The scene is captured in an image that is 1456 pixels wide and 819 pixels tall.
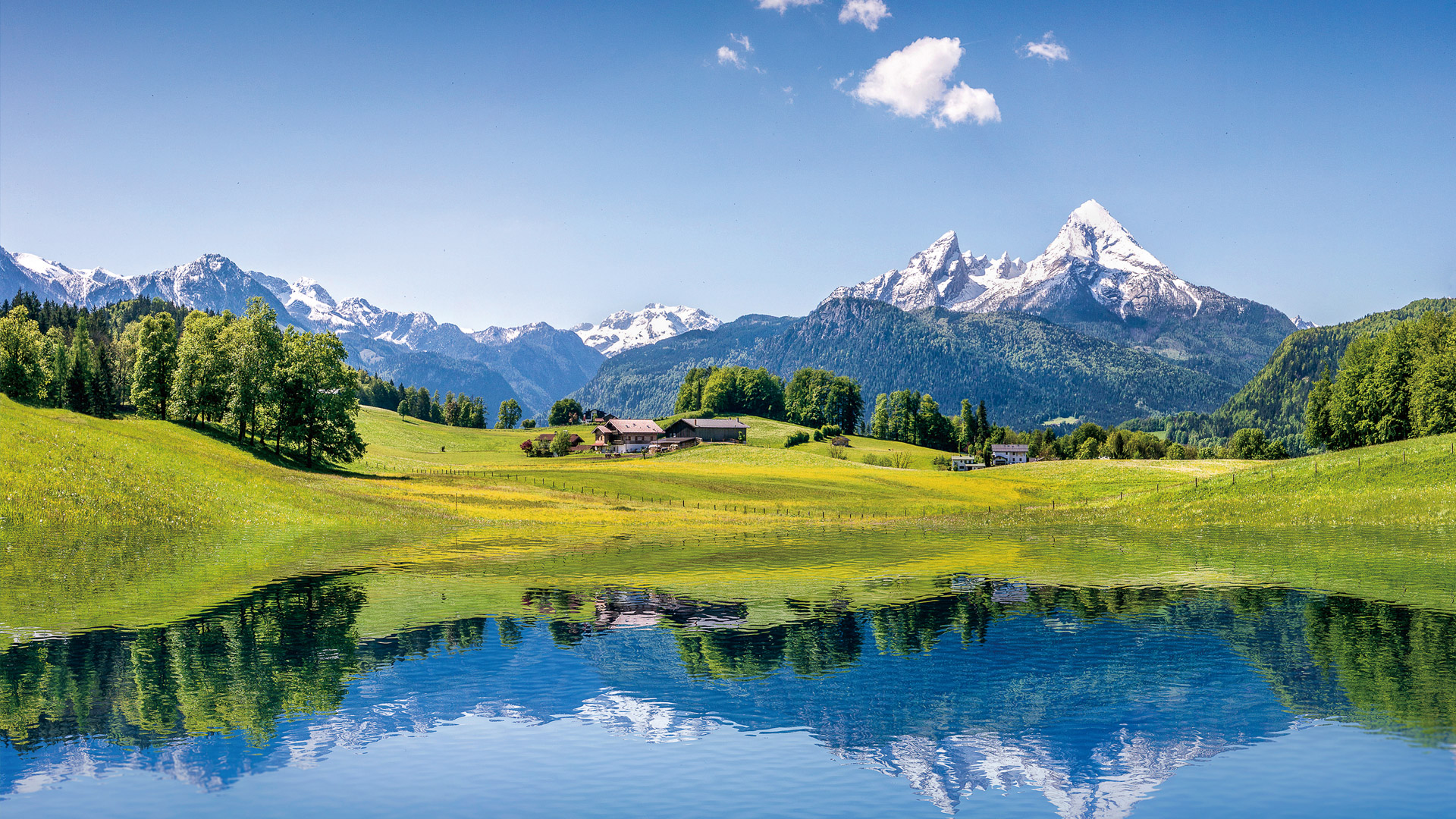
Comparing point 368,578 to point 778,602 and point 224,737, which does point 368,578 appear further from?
point 224,737

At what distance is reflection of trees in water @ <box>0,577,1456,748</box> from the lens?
2283 cm

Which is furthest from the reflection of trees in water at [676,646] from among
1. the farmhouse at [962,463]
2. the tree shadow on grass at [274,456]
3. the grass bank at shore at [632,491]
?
the farmhouse at [962,463]

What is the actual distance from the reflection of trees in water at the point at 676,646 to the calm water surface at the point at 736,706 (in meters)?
0.14

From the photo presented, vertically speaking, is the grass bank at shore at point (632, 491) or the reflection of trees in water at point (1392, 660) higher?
the grass bank at shore at point (632, 491)

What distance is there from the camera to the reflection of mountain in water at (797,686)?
20.4m

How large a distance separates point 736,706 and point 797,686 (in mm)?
2401

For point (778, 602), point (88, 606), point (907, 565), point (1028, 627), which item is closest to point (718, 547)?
point (907, 565)

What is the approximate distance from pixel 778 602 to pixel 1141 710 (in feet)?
60.0

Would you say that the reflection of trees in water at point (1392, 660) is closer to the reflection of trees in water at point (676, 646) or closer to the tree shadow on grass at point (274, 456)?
the reflection of trees in water at point (676, 646)

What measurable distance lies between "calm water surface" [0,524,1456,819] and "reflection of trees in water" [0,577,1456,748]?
14 cm

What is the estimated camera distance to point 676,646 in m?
30.7

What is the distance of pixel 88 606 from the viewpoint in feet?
113

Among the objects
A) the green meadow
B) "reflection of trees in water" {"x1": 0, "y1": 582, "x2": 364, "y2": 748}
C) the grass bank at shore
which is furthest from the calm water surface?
the grass bank at shore

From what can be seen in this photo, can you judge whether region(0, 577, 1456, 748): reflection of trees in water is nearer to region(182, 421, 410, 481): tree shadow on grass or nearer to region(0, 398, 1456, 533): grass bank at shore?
region(0, 398, 1456, 533): grass bank at shore
